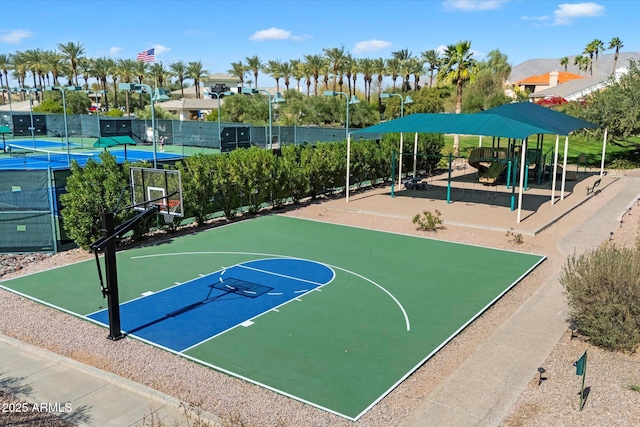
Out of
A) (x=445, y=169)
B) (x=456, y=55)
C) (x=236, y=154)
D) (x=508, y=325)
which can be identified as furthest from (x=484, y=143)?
(x=508, y=325)

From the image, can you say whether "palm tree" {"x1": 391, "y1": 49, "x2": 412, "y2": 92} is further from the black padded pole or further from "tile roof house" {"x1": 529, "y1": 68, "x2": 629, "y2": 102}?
the black padded pole

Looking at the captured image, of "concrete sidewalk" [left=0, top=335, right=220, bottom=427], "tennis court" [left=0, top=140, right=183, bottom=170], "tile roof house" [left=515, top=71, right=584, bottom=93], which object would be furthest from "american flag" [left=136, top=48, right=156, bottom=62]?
"tile roof house" [left=515, top=71, right=584, bottom=93]

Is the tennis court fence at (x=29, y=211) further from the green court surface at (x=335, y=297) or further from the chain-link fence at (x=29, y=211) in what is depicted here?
the green court surface at (x=335, y=297)

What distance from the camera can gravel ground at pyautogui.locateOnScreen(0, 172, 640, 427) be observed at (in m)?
7.92

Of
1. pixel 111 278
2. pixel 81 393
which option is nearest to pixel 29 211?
pixel 111 278

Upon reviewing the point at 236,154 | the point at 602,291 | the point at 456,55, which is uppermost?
the point at 456,55

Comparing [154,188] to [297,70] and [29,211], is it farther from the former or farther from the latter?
[297,70]

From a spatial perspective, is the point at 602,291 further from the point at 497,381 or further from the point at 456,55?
the point at 456,55

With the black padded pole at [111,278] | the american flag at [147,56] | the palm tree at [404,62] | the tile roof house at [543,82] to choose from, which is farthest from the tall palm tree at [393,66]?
the black padded pole at [111,278]

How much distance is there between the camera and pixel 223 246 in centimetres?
1759

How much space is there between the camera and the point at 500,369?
938 centimetres

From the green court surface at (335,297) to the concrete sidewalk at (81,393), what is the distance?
1.38m

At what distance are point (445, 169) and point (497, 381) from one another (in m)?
29.4

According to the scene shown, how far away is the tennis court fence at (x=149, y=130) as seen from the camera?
43.7 metres
